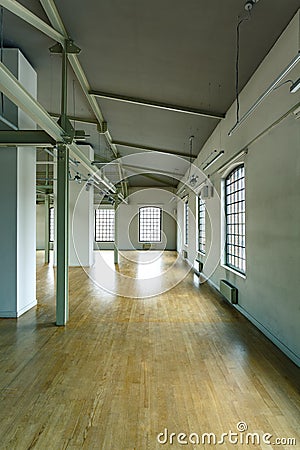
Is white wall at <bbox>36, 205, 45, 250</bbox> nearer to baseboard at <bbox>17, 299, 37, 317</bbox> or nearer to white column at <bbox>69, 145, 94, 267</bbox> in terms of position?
white column at <bbox>69, 145, 94, 267</bbox>

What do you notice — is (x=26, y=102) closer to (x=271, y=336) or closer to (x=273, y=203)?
(x=273, y=203)

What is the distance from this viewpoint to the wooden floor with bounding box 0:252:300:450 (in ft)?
8.15

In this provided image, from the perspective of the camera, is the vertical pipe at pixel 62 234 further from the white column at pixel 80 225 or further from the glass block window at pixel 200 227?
the white column at pixel 80 225

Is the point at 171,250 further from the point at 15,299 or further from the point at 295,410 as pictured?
the point at 295,410

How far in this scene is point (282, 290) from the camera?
13.4 ft

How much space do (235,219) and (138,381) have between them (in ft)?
13.7

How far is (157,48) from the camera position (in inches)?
184

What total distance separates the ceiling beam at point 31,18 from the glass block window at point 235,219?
342cm

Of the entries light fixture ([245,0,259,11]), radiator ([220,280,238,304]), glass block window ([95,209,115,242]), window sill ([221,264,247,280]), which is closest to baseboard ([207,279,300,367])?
radiator ([220,280,238,304])

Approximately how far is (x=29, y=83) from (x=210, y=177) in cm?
444

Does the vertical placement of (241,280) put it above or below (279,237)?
below

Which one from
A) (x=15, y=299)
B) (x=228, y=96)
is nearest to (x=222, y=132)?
(x=228, y=96)

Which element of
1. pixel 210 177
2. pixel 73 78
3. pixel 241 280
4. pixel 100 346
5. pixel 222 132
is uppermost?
pixel 73 78

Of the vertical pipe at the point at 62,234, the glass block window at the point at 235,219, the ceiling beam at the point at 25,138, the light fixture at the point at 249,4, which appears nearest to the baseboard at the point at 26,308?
the vertical pipe at the point at 62,234
